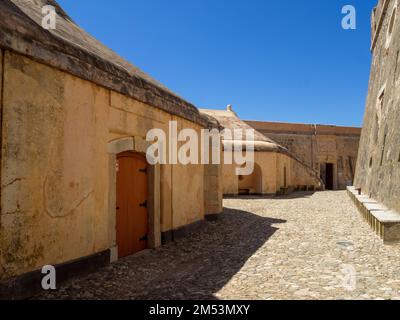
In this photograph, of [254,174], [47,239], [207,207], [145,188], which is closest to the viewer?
[47,239]

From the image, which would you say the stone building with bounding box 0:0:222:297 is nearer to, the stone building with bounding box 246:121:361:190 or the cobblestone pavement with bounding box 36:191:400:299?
the cobblestone pavement with bounding box 36:191:400:299

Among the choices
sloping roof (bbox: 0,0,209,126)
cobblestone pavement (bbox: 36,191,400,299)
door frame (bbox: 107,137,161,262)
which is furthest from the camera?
door frame (bbox: 107,137,161,262)

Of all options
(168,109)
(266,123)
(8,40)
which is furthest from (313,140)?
→ (8,40)

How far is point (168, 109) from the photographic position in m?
7.37

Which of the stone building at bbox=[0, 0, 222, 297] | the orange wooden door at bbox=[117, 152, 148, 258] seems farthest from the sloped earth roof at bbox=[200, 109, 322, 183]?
the stone building at bbox=[0, 0, 222, 297]

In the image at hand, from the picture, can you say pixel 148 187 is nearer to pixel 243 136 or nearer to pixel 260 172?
pixel 260 172

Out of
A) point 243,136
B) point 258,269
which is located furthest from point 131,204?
point 243,136

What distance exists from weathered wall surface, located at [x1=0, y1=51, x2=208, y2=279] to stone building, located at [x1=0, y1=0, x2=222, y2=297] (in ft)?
0.04

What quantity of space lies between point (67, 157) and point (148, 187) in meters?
2.49

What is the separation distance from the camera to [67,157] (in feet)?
14.9

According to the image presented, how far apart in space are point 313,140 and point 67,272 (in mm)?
28685

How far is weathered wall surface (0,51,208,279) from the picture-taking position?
12.2ft
